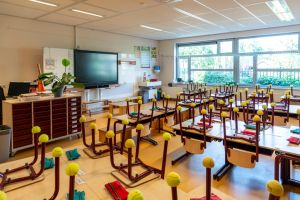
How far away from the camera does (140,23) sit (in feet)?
20.7

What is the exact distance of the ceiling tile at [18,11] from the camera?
4609 millimetres

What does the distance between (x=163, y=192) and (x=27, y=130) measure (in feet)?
11.1

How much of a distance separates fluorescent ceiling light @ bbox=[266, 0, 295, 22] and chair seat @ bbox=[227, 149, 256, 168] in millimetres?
3581

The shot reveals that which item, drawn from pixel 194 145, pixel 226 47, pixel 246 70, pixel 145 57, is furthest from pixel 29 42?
pixel 246 70

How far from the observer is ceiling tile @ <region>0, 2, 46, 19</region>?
4.61 m

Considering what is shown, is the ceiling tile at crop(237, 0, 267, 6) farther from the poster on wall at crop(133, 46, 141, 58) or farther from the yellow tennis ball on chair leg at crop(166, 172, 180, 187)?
the poster on wall at crop(133, 46, 141, 58)

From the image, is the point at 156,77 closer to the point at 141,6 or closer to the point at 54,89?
the point at 141,6

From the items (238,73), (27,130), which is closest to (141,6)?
(27,130)

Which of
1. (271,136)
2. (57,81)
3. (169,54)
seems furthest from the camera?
(169,54)

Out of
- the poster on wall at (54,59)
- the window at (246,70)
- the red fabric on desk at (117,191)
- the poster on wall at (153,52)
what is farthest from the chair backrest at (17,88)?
the window at (246,70)

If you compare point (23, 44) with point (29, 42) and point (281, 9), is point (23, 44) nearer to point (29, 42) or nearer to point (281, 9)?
point (29, 42)

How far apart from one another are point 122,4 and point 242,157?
3.66 meters

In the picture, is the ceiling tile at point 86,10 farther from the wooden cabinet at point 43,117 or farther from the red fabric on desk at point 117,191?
the red fabric on desk at point 117,191

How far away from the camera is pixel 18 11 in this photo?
5.00 m
